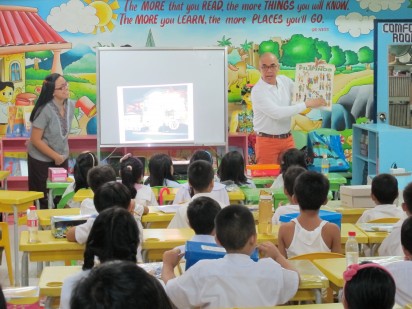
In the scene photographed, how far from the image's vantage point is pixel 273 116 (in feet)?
30.9

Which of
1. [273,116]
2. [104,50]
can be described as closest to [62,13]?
[104,50]

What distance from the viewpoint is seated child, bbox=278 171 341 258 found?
450 centimetres

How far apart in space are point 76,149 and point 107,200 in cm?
528

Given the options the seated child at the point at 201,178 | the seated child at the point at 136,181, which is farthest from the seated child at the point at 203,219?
the seated child at the point at 136,181

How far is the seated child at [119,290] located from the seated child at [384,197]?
153 inches

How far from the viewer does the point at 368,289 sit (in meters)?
2.51

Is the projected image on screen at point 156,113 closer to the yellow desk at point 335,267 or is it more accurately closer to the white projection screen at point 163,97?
the white projection screen at point 163,97

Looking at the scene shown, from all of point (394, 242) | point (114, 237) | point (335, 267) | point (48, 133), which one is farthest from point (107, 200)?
point (48, 133)

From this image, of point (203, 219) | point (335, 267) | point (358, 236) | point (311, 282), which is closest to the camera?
point (311, 282)

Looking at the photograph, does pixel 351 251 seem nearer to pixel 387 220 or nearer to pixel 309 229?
pixel 309 229

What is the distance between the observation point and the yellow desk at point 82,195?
615 cm

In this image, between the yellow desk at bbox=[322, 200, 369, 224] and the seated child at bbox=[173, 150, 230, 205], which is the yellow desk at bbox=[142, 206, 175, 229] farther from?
the yellow desk at bbox=[322, 200, 369, 224]

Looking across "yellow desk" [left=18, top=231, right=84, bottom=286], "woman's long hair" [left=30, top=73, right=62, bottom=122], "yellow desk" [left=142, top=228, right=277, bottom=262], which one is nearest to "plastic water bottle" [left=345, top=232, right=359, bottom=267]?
"yellow desk" [left=142, top=228, right=277, bottom=262]

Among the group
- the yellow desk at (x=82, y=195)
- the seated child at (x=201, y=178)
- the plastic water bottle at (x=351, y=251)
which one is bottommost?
the plastic water bottle at (x=351, y=251)
